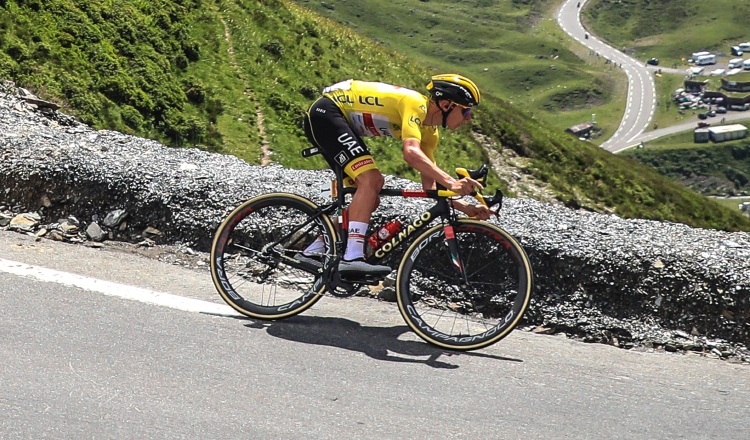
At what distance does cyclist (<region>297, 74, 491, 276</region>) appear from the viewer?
5.96 m

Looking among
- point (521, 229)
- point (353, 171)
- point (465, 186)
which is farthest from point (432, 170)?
point (521, 229)

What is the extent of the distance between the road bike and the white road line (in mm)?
180

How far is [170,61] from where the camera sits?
105ft

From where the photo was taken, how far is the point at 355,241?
6.28 metres

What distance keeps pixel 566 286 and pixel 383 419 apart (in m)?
2.60

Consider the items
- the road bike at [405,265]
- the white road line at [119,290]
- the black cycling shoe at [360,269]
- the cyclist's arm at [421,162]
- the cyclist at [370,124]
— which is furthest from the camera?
the white road line at [119,290]

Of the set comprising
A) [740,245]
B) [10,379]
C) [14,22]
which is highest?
[14,22]

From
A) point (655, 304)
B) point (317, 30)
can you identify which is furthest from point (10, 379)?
point (317, 30)

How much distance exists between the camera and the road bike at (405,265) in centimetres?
613

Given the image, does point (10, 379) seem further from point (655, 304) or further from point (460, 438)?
point (655, 304)

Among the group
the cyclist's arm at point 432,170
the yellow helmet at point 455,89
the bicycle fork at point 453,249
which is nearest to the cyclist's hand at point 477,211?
the bicycle fork at point 453,249

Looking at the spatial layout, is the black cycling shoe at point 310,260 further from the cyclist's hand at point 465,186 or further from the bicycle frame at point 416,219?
the cyclist's hand at point 465,186

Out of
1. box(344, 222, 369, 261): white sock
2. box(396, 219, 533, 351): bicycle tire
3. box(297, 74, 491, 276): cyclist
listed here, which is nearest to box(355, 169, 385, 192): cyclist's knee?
box(297, 74, 491, 276): cyclist

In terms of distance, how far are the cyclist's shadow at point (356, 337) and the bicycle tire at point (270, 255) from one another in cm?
17
